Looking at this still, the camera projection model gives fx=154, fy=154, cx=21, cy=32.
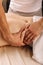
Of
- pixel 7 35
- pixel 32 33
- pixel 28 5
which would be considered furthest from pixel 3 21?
pixel 28 5

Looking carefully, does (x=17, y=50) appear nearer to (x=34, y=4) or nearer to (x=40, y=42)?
(x=40, y=42)

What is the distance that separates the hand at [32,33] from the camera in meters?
1.10

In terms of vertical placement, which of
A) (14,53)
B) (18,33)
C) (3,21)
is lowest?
(14,53)

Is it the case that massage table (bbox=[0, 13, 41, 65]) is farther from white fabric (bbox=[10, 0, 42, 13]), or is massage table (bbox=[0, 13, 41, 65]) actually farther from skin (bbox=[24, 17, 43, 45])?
white fabric (bbox=[10, 0, 42, 13])

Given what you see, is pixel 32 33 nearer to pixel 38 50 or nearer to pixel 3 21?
pixel 38 50

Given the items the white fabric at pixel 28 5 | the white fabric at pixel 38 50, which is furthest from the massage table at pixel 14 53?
the white fabric at pixel 28 5

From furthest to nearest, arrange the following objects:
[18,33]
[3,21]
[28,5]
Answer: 1. [28,5]
2. [18,33]
3. [3,21]

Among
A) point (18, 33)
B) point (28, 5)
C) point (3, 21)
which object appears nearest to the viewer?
point (3, 21)

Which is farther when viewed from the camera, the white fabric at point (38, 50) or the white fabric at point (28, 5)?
the white fabric at point (28, 5)

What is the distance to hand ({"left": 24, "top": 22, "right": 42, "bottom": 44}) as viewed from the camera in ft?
3.61

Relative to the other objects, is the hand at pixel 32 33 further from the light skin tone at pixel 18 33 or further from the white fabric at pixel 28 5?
the white fabric at pixel 28 5

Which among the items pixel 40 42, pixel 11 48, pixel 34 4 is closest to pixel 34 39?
pixel 40 42

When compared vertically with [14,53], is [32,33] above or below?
above

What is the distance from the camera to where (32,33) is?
43.7 inches
